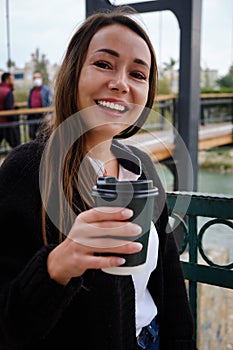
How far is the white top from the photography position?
941 mm

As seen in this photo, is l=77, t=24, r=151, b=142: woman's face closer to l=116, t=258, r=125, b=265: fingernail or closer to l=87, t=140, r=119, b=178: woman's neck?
l=87, t=140, r=119, b=178: woman's neck

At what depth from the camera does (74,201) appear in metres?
0.84

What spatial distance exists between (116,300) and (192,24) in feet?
10.5

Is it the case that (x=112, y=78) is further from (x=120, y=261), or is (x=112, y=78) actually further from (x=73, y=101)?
(x=120, y=261)

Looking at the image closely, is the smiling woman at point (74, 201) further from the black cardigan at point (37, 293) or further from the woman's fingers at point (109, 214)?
the woman's fingers at point (109, 214)

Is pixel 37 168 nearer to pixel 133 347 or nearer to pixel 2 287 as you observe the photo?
pixel 2 287

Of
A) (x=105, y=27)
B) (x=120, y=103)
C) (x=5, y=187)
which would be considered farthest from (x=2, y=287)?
(x=105, y=27)

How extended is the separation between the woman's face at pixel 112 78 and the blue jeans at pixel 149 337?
18.1 inches

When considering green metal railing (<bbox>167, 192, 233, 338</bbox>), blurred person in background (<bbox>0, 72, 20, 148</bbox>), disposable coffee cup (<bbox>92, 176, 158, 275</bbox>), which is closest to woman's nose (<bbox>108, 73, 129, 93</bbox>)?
disposable coffee cup (<bbox>92, 176, 158, 275</bbox>)

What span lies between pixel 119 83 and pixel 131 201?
32 centimetres

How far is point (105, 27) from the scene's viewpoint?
0.88m

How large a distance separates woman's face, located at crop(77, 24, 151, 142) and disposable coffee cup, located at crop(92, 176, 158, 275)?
0.27 m

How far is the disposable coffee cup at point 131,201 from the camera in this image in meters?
0.58

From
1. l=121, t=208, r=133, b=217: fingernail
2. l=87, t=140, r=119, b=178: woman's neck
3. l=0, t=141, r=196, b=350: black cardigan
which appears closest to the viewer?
l=121, t=208, r=133, b=217: fingernail
